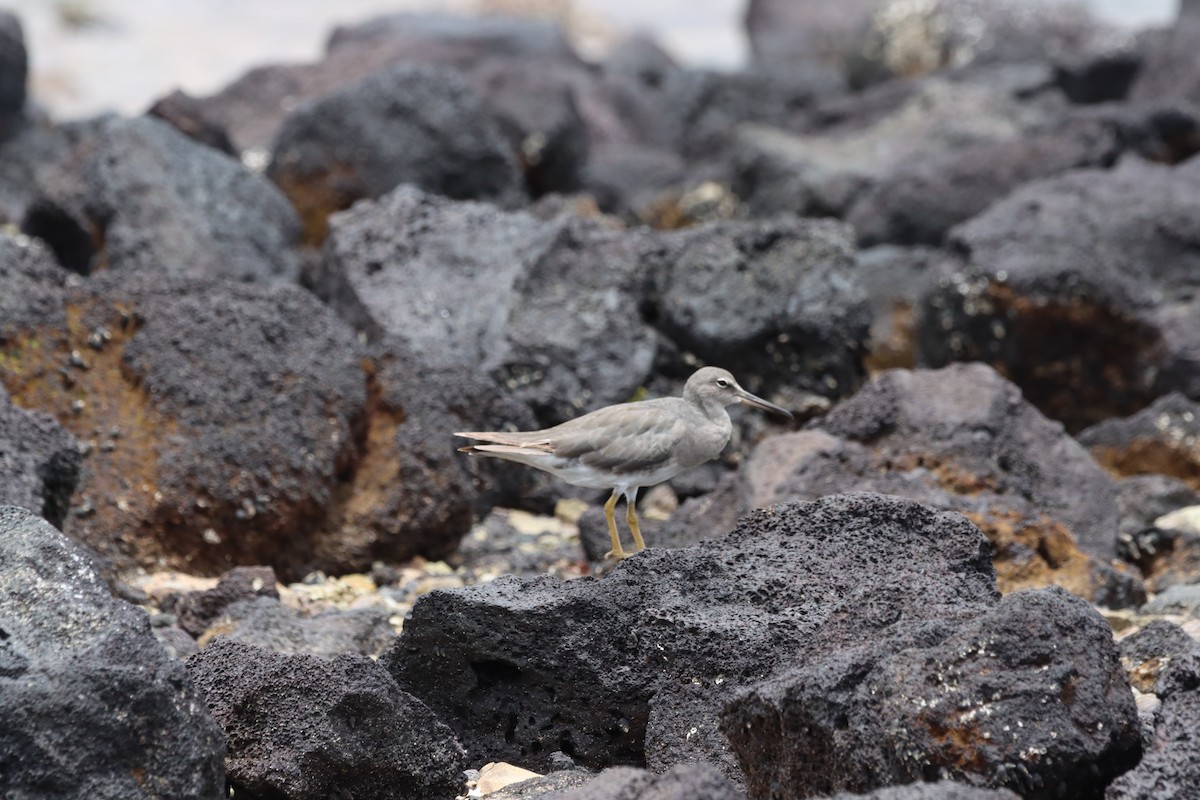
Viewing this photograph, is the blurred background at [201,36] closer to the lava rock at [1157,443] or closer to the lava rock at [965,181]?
the lava rock at [965,181]

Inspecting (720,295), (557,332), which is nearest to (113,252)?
(557,332)

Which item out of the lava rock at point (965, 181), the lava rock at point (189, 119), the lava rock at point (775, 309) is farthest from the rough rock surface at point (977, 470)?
the lava rock at point (189, 119)

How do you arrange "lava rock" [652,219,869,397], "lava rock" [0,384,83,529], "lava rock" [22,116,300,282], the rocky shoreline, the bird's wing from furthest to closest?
"lava rock" [22,116,300,282] → "lava rock" [652,219,869,397] → the bird's wing → "lava rock" [0,384,83,529] → the rocky shoreline

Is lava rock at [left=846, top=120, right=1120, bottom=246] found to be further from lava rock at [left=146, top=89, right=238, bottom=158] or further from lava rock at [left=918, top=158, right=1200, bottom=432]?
lava rock at [left=146, top=89, right=238, bottom=158]

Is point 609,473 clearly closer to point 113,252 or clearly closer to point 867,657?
point 867,657

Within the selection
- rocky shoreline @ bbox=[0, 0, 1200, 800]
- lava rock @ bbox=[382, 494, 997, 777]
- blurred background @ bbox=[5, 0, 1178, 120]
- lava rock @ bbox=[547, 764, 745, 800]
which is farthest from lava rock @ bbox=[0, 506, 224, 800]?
blurred background @ bbox=[5, 0, 1178, 120]

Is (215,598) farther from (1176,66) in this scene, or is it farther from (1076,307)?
(1176,66)
